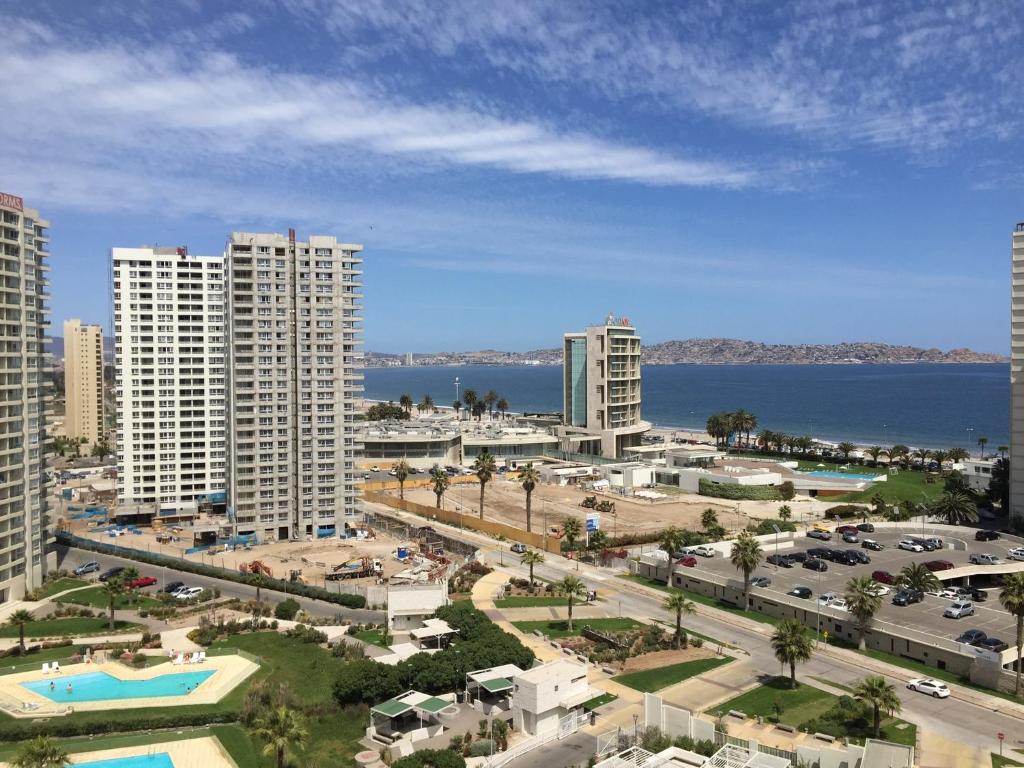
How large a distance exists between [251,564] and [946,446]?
160 metres

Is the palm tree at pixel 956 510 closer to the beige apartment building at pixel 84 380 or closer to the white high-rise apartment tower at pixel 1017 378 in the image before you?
the white high-rise apartment tower at pixel 1017 378

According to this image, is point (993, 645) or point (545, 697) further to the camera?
point (993, 645)

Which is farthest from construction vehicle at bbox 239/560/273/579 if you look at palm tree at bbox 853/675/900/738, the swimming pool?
the swimming pool

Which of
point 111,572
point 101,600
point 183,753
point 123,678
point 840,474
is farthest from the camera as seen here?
point 840,474

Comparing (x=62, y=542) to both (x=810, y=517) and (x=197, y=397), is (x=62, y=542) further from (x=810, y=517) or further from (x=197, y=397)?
(x=810, y=517)

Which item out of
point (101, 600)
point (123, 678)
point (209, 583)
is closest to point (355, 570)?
point (209, 583)

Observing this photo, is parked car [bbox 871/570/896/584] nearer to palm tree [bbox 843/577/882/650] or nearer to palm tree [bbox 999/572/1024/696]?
palm tree [bbox 843/577/882/650]

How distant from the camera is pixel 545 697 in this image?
123 feet

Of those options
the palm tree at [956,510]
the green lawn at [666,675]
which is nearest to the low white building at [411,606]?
the green lawn at [666,675]

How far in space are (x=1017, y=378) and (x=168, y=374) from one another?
97.1 m

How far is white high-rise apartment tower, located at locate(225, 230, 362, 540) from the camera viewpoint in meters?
80.2

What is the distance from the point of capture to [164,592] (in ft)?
204

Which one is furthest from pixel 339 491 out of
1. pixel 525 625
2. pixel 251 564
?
pixel 525 625

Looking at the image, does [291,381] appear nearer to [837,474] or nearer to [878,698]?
[878,698]
